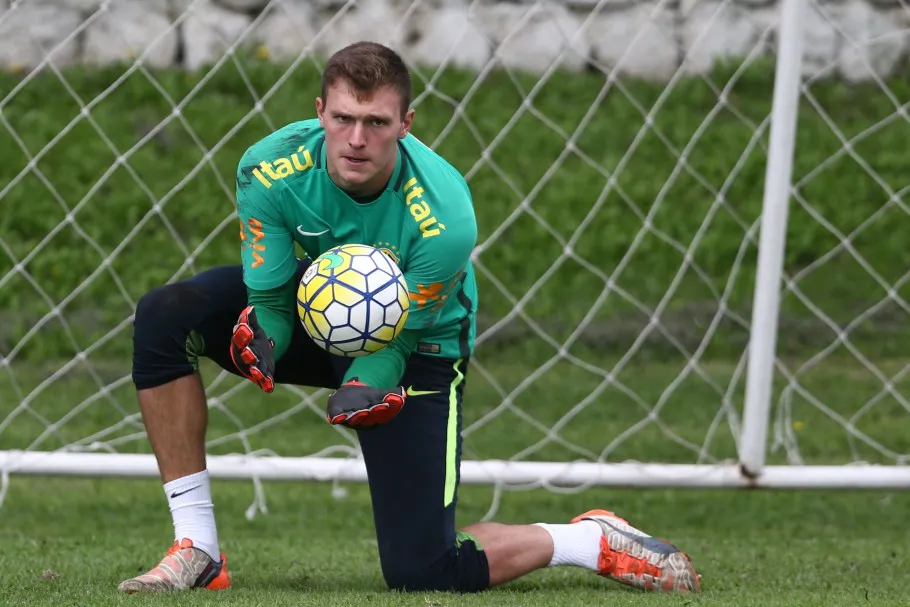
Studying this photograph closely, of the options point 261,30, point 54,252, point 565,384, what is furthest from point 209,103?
point 565,384

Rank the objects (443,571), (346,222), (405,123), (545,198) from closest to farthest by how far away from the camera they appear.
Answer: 1. (405,123)
2. (346,222)
3. (443,571)
4. (545,198)

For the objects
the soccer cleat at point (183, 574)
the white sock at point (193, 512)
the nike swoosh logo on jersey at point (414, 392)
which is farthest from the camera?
the nike swoosh logo on jersey at point (414, 392)

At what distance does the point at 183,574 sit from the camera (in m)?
3.35

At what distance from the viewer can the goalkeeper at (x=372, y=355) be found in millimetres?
3197

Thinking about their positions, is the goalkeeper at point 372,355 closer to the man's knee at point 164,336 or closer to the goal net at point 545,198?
the man's knee at point 164,336

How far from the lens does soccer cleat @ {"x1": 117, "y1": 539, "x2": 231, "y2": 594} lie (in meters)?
3.23

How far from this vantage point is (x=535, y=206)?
8172 mm

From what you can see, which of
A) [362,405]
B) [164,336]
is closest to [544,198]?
[164,336]

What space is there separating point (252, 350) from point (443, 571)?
2.74ft

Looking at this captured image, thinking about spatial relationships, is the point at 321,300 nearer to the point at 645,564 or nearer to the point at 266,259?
the point at 266,259

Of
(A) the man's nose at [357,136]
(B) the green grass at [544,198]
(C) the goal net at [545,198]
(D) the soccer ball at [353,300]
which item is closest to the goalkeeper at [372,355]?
(A) the man's nose at [357,136]

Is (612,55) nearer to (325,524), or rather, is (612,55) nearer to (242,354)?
(325,524)

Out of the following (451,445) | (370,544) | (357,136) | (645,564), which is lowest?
(370,544)

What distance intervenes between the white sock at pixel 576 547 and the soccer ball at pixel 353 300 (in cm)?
80
